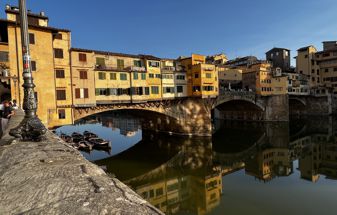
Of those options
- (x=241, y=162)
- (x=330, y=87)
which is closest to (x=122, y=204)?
(x=241, y=162)

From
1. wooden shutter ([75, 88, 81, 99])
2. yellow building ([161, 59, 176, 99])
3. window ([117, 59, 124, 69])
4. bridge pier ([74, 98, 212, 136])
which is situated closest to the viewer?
wooden shutter ([75, 88, 81, 99])

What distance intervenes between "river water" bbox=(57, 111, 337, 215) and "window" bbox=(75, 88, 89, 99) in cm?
879

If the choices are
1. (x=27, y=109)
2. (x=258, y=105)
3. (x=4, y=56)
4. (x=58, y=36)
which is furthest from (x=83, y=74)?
(x=258, y=105)

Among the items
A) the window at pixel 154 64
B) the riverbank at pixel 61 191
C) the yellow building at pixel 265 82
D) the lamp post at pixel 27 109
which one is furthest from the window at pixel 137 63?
the yellow building at pixel 265 82

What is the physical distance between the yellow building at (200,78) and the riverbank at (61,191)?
134 ft

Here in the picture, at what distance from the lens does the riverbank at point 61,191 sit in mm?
2383

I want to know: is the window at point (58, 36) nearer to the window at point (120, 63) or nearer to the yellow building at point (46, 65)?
the yellow building at point (46, 65)

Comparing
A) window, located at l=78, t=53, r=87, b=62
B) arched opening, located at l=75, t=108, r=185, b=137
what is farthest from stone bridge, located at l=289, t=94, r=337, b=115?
window, located at l=78, t=53, r=87, b=62

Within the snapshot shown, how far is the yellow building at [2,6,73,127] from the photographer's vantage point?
83.9 ft

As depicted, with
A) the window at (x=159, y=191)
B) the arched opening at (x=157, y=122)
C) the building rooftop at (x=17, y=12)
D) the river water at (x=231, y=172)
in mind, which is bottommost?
the window at (x=159, y=191)

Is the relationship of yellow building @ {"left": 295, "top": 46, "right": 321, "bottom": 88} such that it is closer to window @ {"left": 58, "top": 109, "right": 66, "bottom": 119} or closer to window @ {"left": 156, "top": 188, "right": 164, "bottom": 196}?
window @ {"left": 156, "top": 188, "right": 164, "bottom": 196}

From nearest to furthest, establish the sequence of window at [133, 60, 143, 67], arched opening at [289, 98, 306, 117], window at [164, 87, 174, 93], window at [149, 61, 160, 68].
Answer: window at [133, 60, 143, 67]
window at [149, 61, 160, 68]
window at [164, 87, 174, 93]
arched opening at [289, 98, 306, 117]

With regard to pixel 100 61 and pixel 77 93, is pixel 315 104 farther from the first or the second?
pixel 77 93

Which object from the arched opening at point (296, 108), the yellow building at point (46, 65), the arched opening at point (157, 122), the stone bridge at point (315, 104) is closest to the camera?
the yellow building at point (46, 65)
